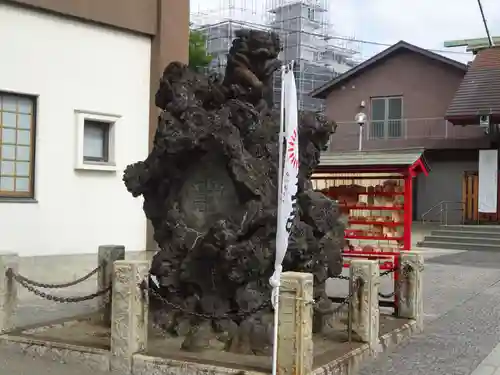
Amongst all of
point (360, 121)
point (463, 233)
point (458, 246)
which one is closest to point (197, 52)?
point (360, 121)

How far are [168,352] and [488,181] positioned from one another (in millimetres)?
21379

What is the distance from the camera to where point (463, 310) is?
1098 centimetres

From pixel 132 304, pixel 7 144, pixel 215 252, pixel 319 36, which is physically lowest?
pixel 132 304

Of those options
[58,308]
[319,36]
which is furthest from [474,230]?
[319,36]

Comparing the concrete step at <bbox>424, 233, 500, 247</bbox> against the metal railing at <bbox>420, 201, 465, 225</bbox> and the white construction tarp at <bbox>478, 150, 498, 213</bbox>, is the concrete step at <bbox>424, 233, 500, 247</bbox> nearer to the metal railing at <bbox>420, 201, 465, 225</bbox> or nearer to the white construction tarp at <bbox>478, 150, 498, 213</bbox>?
the white construction tarp at <bbox>478, 150, 498, 213</bbox>

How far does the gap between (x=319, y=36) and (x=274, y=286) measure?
43.3m

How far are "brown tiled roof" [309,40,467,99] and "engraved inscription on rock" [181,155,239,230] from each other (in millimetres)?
23768

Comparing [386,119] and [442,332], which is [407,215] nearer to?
[442,332]

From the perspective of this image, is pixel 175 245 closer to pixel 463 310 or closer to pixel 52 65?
pixel 463 310

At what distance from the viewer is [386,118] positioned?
31.7 meters

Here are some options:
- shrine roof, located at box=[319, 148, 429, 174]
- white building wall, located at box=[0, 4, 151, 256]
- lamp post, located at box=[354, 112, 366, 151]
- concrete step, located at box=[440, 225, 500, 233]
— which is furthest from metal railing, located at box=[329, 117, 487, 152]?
shrine roof, located at box=[319, 148, 429, 174]

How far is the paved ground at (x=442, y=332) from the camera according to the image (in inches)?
279

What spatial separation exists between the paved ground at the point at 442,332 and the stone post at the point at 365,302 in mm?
316

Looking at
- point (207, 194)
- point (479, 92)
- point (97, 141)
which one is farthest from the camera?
point (479, 92)
